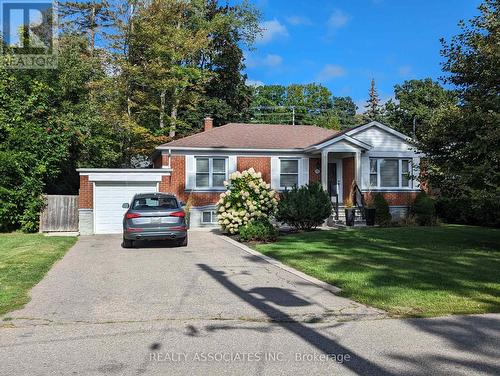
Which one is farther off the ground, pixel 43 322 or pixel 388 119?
pixel 388 119

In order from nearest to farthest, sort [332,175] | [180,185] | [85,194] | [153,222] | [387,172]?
[153,222] → [85,194] → [180,185] → [387,172] → [332,175]

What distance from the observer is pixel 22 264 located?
35.7 ft

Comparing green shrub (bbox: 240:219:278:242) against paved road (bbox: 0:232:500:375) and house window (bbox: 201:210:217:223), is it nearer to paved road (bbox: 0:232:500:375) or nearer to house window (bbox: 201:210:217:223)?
paved road (bbox: 0:232:500:375)

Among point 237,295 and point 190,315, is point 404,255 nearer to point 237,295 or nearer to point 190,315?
point 237,295

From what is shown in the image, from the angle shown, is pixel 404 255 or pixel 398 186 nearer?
pixel 404 255

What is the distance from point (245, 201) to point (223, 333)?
11627mm

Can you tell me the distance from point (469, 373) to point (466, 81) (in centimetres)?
1146

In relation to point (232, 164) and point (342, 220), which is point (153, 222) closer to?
point (232, 164)

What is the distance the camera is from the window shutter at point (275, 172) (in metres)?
23.8

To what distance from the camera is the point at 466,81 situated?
13.8 m

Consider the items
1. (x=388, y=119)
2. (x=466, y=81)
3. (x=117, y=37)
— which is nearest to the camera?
(x=466, y=81)

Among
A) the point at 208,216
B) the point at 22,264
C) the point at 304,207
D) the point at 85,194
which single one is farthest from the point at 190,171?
the point at 22,264

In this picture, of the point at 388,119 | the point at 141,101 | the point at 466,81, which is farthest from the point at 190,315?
the point at 388,119

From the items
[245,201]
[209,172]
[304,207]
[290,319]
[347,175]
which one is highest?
[209,172]
